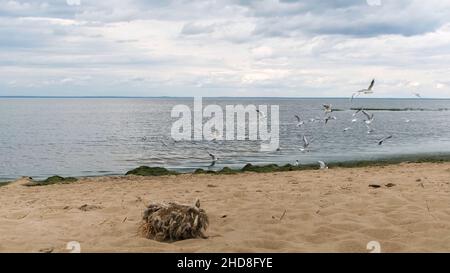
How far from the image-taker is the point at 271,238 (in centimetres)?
580

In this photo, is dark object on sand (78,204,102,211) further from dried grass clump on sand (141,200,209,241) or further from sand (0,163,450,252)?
dried grass clump on sand (141,200,209,241)

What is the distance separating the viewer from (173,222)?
19.2ft

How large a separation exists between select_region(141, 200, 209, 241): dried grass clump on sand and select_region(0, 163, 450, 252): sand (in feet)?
0.52

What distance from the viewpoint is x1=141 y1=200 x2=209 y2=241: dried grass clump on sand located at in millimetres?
5852

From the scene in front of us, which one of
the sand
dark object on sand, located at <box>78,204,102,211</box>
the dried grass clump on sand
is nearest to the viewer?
the sand

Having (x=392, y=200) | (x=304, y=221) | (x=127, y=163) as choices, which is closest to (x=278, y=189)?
(x=392, y=200)

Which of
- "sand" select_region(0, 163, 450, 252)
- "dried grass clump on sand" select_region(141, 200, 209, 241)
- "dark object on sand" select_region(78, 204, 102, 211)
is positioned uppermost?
"dried grass clump on sand" select_region(141, 200, 209, 241)
